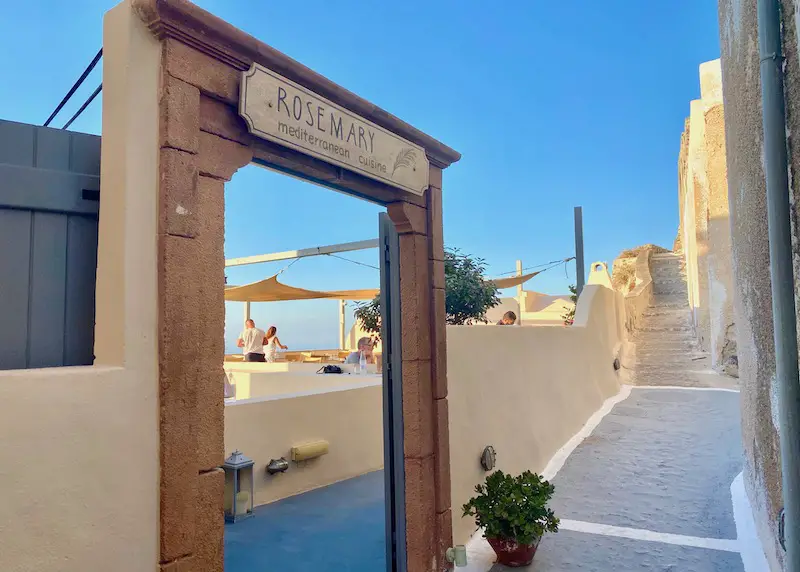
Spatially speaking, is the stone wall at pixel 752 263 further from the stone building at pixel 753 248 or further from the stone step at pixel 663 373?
the stone step at pixel 663 373

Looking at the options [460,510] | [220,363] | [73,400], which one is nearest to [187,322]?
[220,363]

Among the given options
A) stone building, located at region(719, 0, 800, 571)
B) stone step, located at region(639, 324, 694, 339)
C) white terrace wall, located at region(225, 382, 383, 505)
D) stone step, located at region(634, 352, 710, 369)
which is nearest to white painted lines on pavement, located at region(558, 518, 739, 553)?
stone building, located at region(719, 0, 800, 571)

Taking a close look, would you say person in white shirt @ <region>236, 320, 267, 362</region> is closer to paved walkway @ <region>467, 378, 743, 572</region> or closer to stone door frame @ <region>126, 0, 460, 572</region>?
paved walkway @ <region>467, 378, 743, 572</region>

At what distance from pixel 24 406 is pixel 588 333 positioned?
26.1ft

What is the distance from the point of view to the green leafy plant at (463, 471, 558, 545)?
3.66 metres

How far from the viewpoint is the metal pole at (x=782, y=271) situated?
190cm

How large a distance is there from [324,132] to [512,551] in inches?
113

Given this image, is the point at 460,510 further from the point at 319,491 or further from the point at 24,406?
the point at 24,406

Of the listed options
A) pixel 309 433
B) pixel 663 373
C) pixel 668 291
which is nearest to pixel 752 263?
pixel 309 433

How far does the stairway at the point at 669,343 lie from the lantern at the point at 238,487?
777 centimetres

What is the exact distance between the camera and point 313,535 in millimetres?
4031

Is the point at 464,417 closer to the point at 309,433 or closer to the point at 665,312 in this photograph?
the point at 309,433

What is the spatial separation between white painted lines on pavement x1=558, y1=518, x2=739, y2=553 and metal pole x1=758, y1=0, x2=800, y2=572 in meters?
2.27

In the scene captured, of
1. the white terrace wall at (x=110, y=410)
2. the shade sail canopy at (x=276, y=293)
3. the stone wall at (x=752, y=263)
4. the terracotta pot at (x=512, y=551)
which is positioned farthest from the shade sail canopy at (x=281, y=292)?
the white terrace wall at (x=110, y=410)
